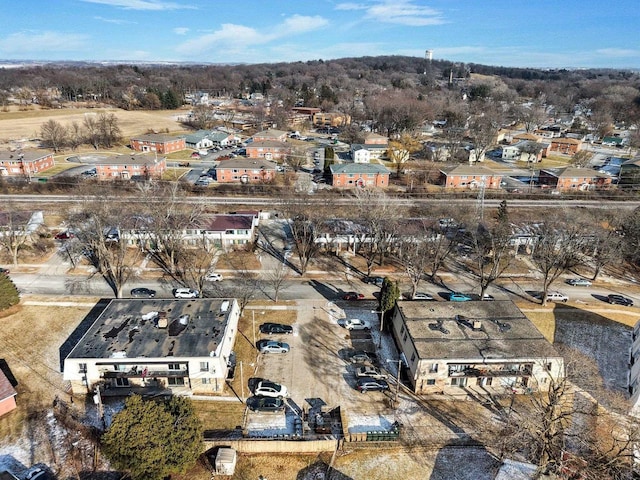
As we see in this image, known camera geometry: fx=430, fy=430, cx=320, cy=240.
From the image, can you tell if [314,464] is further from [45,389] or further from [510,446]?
[45,389]

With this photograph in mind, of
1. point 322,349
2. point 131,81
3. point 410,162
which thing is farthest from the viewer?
point 131,81

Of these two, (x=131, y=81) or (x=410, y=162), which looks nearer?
(x=410, y=162)

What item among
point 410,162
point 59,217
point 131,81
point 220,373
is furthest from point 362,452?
point 131,81

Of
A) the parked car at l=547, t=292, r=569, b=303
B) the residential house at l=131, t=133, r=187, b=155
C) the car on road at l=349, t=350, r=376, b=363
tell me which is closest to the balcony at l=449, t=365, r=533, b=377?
the car on road at l=349, t=350, r=376, b=363

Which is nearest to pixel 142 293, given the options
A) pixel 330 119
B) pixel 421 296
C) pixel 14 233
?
pixel 14 233

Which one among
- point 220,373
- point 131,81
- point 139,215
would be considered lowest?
point 220,373

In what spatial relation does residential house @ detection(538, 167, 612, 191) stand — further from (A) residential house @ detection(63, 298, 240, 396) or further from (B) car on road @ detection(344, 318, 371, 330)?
(A) residential house @ detection(63, 298, 240, 396)

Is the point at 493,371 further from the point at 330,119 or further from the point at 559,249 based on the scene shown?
the point at 330,119
